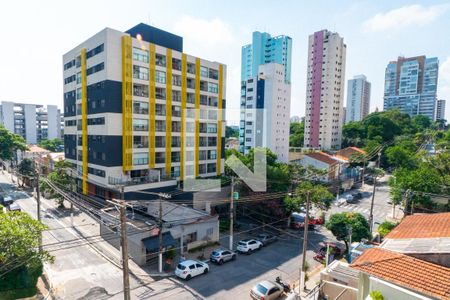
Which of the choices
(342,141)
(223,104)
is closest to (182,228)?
(223,104)

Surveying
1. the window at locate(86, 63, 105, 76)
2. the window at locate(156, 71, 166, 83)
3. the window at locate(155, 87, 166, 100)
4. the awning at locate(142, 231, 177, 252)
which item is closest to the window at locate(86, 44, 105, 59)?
the window at locate(86, 63, 105, 76)

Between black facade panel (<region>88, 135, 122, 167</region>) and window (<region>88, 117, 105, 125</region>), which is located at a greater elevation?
window (<region>88, 117, 105, 125</region>)

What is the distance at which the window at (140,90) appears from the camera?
33.2 m

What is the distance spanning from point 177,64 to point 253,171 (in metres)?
18.0

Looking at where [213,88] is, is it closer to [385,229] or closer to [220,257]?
[220,257]

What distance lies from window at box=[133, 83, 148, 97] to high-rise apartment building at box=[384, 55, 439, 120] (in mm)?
143690

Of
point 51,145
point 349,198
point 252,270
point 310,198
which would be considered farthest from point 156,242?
point 51,145

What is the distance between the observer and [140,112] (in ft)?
110

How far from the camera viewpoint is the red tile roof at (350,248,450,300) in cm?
955

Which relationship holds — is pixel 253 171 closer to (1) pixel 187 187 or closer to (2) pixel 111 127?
(1) pixel 187 187

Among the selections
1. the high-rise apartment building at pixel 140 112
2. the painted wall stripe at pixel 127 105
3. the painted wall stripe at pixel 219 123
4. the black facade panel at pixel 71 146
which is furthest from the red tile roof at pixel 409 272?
the black facade panel at pixel 71 146

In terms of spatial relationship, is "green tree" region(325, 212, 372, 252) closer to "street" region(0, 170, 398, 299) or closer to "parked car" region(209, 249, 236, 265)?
"street" region(0, 170, 398, 299)

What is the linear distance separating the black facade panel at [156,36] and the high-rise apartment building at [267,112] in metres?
Answer: 32.1

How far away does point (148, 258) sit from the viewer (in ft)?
74.3
